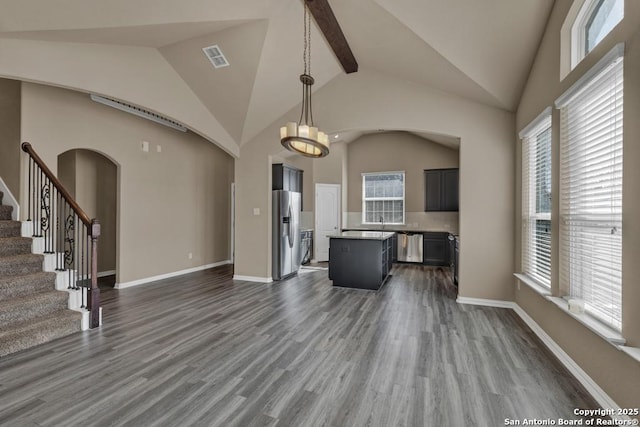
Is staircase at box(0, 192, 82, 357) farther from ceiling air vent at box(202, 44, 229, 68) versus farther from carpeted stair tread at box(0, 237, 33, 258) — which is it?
ceiling air vent at box(202, 44, 229, 68)

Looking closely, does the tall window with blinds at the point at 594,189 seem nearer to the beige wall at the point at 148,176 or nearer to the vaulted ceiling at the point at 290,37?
the vaulted ceiling at the point at 290,37

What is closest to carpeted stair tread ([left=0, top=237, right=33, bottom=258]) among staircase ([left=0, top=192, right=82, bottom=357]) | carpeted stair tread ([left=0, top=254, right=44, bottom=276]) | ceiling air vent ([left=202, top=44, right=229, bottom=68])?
staircase ([left=0, top=192, right=82, bottom=357])

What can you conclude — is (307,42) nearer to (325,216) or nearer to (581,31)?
(581,31)

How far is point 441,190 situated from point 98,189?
7.59 metres

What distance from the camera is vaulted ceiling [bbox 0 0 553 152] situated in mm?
2850

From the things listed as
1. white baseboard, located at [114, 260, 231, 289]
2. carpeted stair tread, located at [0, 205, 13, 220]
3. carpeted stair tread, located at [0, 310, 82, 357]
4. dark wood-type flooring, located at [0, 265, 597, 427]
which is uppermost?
carpeted stair tread, located at [0, 205, 13, 220]

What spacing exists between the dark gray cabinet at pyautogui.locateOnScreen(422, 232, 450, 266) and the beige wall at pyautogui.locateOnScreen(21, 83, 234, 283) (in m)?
5.16

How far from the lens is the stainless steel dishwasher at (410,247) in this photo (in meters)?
7.51

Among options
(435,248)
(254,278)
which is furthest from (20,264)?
(435,248)

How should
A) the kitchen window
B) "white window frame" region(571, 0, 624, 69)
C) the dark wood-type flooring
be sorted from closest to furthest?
the dark wood-type flooring < "white window frame" region(571, 0, 624, 69) < the kitchen window

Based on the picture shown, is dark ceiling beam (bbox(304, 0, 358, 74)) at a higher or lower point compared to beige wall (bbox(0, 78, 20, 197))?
higher

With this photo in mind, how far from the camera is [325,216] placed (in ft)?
27.0

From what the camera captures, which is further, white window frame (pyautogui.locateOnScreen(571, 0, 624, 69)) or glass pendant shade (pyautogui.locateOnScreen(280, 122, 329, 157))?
glass pendant shade (pyautogui.locateOnScreen(280, 122, 329, 157))

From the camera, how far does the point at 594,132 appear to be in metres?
2.22
